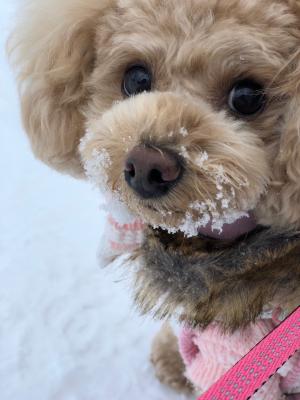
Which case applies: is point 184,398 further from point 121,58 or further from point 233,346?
point 121,58

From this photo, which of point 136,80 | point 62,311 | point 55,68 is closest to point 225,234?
point 136,80

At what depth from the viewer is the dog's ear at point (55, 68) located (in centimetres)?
Result: 108

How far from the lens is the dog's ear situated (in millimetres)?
1077

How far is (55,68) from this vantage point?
1.10 m

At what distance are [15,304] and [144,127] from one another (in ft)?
3.42

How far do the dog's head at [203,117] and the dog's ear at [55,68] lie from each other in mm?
71

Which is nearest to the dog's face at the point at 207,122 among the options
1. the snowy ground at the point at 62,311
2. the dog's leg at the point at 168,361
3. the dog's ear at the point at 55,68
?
the dog's ear at the point at 55,68

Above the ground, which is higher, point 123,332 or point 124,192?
point 124,192

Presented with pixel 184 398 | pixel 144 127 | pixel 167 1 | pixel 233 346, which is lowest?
pixel 184 398

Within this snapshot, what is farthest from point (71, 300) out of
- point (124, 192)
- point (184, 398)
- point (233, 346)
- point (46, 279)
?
point (124, 192)

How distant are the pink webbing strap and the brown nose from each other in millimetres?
300

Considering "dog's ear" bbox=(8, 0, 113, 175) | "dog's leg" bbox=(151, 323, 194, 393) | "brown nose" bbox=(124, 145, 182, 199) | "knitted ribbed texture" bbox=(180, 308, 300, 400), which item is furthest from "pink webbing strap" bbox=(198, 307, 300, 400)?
"dog's leg" bbox=(151, 323, 194, 393)

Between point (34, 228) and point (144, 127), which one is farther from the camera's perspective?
point (34, 228)

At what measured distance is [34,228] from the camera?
2.00 m
